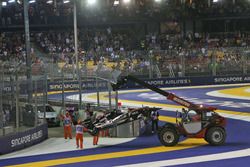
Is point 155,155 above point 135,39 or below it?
below

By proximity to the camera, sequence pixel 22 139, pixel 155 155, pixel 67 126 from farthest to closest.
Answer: pixel 67 126 < pixel 22 139 < pixel 155 155

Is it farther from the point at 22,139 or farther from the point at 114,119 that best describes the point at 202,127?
the point at 22,139

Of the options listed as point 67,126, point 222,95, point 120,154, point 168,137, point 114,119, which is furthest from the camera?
point 222,95

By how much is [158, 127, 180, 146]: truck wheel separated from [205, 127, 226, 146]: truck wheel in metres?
1.10

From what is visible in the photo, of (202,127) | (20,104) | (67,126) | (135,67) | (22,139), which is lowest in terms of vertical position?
(22,139)

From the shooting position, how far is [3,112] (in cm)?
1845

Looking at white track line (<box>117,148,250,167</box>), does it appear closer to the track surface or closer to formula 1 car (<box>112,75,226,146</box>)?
the track surface

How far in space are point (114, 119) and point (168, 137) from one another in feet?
8.72

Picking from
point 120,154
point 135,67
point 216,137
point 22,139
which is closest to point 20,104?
point 22,139

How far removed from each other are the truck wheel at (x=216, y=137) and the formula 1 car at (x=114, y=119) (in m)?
2.94

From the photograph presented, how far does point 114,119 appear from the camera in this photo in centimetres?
2003

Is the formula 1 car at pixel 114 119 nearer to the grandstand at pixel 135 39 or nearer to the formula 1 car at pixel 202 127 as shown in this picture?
the formula 1 car at pixel 202 127

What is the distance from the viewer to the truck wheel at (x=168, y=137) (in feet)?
59.6

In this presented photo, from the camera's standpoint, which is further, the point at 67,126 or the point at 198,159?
the point at 67,126
